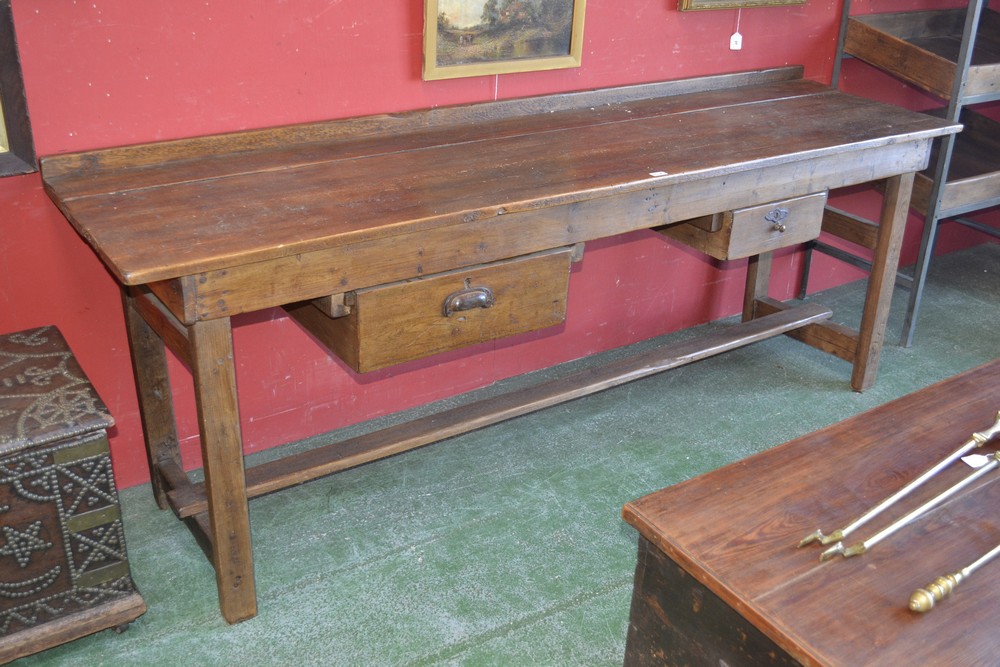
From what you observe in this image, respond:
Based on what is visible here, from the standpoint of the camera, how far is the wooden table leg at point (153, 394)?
2.79 meters

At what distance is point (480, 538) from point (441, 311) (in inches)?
31.2

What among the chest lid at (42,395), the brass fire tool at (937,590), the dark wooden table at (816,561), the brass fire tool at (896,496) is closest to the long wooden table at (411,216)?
the chest lid at (42,395)

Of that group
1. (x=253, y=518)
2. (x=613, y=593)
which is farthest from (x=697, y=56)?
(x=253, y=518)

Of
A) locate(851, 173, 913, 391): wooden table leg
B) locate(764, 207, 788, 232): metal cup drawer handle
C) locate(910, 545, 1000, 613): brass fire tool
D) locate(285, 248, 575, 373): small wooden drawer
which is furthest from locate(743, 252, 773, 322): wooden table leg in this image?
locate(910, 545, 1000, 613): brass fire tool

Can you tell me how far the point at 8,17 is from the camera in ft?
7.81

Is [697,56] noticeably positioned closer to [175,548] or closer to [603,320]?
[603,320]

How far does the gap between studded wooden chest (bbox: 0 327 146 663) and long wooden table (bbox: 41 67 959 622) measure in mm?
239

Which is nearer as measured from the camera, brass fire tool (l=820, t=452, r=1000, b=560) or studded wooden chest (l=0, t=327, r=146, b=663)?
brass fire tool (l=820, t=452, r=1000, b=560)

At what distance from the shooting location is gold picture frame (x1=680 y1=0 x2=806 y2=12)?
3.54m

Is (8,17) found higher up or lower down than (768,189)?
higher up

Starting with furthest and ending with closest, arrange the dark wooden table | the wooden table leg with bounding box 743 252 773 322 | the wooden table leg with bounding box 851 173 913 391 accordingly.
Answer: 1. the wooden table leg with bounding box 743 252 773 322
2. the wooden table leg with bounding box 851 173 913 391
3. the dark wooden table

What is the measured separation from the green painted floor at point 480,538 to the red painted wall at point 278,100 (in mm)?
234

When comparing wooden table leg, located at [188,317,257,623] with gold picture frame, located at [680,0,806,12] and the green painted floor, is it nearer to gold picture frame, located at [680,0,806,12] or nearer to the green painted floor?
the green painted floor

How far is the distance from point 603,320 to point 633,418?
1.79 ft
